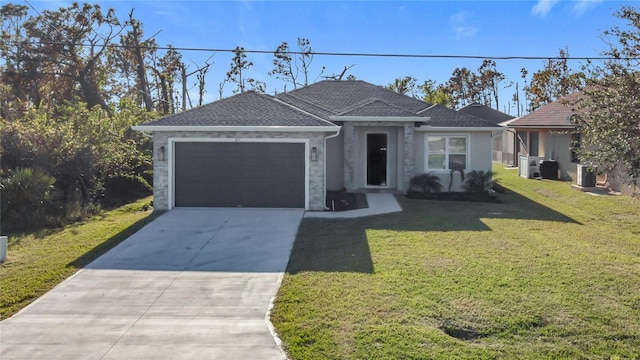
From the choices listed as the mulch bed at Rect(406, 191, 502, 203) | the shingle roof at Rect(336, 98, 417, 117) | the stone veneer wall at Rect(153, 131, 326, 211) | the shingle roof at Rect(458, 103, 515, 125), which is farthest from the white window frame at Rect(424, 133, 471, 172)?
the shingle roof at Rect(458, 103, 515, 125)

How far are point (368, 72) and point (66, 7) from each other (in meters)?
21.8

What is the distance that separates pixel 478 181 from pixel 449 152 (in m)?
1.50

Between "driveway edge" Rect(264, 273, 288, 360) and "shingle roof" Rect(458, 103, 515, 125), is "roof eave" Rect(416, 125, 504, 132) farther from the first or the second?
"shingle roof" Rect(458, 103, 515, 125)

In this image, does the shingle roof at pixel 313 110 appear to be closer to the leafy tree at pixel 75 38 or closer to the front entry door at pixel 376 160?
the front entry door at pixel 376 160

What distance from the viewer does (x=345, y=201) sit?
15703mm

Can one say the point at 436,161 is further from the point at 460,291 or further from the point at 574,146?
the point at 460,291

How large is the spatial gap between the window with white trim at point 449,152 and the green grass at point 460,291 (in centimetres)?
548

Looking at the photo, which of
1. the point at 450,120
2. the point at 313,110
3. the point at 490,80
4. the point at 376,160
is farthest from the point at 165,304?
the point at 490,80

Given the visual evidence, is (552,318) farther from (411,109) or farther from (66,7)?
(66,7)

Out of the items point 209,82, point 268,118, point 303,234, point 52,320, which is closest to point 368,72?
point 209,82

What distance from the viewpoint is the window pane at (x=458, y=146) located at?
17.8m

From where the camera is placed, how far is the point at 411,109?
1944 centimetres

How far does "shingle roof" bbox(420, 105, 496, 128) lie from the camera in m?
17.6

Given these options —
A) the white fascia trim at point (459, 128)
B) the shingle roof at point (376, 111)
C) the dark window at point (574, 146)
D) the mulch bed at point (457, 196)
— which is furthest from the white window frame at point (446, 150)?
the dark window at point (574, 146)
